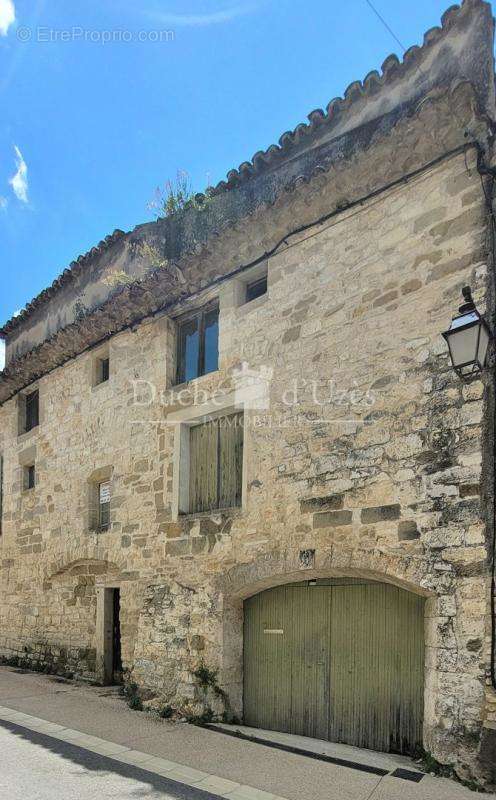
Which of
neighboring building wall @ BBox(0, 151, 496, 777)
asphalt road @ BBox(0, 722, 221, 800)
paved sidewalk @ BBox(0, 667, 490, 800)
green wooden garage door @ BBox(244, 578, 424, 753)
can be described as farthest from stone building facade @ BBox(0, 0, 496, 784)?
asphalt road @ BBox(0, 722, 221, 800)

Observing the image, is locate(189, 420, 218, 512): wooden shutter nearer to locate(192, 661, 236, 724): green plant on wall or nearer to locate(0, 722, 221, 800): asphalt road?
locate(192, 661, 236, 724): green plant on wall

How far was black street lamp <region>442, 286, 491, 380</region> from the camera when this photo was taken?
462 centimetres

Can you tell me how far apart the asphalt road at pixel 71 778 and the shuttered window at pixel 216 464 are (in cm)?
279

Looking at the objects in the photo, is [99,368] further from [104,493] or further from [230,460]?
[230,460]

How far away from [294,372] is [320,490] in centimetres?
128

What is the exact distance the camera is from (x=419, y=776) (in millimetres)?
4613

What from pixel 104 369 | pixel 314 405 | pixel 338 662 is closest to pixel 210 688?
pixel 338 662

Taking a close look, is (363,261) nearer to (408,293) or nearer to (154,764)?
(408,293)

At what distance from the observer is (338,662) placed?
19.1 feet

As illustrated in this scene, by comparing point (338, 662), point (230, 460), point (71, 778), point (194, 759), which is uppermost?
point (230, 460)

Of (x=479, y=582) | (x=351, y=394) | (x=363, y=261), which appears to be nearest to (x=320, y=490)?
(x=351, y=394)

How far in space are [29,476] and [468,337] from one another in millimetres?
8778

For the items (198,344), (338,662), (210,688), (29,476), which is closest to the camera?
(338,662)

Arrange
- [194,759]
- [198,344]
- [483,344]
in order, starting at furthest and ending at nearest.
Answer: [198,344], [194,759], [483,344]
